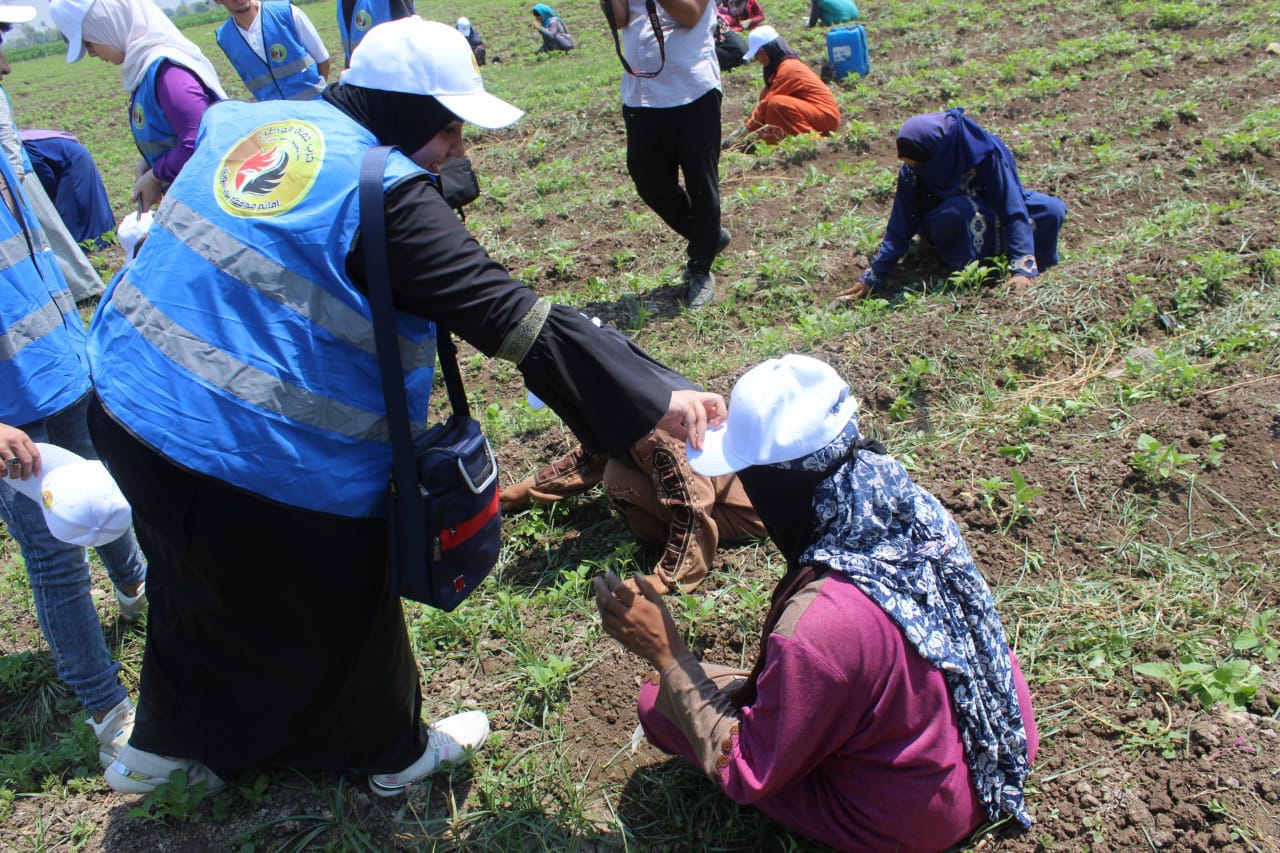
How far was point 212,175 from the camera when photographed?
71.5 inches

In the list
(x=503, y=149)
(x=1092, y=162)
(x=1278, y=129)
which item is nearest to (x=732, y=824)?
(x=1092, y=162)

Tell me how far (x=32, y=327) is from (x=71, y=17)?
5.53 feet

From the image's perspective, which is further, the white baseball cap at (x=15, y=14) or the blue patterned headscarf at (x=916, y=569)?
the white baseball cap at (x=15, y=14)

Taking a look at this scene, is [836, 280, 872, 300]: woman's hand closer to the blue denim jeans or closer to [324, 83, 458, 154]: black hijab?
[324, 83, 458, 154]: black hijab

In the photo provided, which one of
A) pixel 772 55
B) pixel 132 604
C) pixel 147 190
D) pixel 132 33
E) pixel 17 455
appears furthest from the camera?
pixel 772 55


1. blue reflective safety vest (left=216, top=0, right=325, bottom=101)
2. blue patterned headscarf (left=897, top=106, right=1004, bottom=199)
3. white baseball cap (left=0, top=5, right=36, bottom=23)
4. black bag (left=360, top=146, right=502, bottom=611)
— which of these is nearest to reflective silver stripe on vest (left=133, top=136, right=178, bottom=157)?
white baseball cap (left=0, top=5, right=36, bottom=23)

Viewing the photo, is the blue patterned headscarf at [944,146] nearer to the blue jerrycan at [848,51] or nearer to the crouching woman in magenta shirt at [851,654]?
the crouching woman in magenta shirt at [851,654]

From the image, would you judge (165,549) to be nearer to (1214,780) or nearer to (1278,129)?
(1214,780)

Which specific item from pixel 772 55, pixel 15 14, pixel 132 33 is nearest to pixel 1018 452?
pixel 15 14

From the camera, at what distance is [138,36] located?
353 cm

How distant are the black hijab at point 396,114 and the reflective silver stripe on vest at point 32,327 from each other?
1087mm

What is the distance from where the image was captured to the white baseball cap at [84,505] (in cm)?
211

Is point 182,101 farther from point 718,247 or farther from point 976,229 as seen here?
point 976,229

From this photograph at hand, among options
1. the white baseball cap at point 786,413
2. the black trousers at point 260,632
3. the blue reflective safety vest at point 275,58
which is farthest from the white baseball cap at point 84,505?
the blue reflective safety vest at point 275,58
